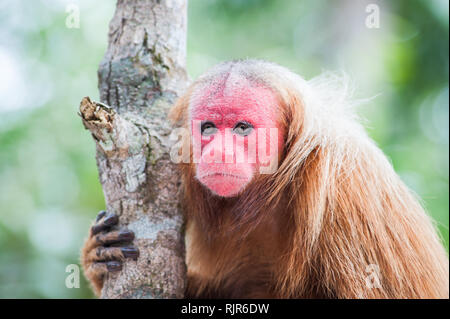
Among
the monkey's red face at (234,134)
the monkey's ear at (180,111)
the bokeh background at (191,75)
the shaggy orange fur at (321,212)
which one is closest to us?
the monkey's red face at (234,134)

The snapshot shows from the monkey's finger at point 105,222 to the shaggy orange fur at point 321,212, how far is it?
435 mm

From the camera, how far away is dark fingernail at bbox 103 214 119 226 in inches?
93.9

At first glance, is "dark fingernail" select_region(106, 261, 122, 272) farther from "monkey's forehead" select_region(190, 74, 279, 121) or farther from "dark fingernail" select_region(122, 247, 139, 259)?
"monkey's forehead" select_region(190, 74, 279, 121)

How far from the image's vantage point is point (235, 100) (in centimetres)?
226

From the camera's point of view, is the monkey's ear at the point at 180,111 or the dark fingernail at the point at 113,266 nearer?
the dark fingernail at the point at 113,266

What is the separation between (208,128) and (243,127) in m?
0.19

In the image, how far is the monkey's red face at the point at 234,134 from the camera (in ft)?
7.14

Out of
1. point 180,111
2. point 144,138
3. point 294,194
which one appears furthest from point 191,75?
point 294,194

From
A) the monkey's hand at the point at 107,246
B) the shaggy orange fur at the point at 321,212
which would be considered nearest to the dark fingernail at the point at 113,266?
the monkey's hand at the point at 107,246

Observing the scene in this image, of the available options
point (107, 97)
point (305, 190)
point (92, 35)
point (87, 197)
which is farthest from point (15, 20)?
point (305, 190)

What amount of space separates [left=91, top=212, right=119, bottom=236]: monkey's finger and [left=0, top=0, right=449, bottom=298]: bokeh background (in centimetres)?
149

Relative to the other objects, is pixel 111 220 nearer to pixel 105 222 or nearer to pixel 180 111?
pixel 105 222

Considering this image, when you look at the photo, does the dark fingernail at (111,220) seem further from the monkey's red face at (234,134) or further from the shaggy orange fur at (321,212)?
the monkey's red face at (234,134)
